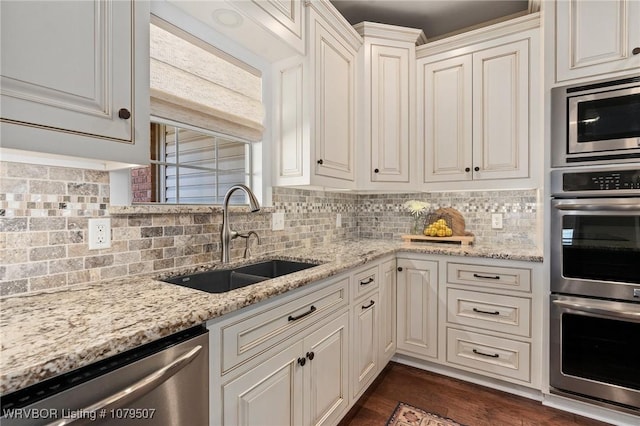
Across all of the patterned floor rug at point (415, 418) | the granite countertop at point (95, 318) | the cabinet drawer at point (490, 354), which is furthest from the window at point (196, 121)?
the cabinet drawer at point (490, 354)

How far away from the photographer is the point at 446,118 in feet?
8.25

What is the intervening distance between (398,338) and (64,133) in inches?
90.8

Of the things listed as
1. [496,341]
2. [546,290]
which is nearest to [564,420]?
[496,341]

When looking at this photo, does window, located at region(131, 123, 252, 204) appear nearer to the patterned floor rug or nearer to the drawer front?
the drawer front

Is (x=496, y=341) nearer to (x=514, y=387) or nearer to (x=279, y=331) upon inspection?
→ (x=514, y=387)

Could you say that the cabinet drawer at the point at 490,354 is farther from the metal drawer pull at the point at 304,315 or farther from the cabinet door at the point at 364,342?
the metal drawer pull at the point at 304,315

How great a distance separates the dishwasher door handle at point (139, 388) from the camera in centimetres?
65

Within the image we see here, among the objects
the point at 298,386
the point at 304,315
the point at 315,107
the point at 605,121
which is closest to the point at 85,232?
the point at 304,315

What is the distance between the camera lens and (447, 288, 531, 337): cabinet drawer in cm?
202

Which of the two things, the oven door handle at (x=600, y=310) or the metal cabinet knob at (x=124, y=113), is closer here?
the metal cabinet knob at (x=124, y=113)

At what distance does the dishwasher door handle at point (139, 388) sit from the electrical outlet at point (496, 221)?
2.45 metres

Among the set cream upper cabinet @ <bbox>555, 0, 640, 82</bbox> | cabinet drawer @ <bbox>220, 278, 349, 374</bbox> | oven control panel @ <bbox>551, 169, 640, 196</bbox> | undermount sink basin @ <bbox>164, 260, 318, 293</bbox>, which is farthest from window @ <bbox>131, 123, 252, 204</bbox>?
cream upper cabinet @ <bbox>555, 0, 640, 82</bbox>

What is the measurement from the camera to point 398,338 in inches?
94.3

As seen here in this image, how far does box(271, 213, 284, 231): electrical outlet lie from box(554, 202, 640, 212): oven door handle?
1661mm
